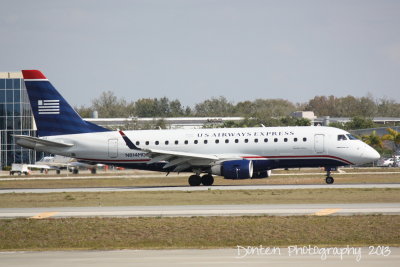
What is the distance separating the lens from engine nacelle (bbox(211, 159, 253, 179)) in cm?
4509

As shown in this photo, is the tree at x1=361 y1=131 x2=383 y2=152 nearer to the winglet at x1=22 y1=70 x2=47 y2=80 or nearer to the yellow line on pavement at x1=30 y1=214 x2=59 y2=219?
the winglet at x1=22 y1=70 x2=47 y2=80

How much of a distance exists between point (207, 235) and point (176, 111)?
535ft

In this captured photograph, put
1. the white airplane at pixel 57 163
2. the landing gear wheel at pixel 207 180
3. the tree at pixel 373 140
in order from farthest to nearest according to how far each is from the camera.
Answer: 1. the tree at pixel 373 140
2. the white airplane at pixel 57 163
3. the landing gear wheel at pixel 207 180

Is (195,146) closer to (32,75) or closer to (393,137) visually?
(32,75)

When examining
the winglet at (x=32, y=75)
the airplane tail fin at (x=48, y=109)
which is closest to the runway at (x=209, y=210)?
the airplane tail fin at (x=48, y=109)

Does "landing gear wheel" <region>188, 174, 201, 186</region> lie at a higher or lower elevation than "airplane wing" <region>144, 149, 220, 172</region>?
lower

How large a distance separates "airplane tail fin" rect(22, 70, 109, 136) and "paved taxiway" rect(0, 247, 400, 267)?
29.1 meters

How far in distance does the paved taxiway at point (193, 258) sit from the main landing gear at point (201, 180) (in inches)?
1050

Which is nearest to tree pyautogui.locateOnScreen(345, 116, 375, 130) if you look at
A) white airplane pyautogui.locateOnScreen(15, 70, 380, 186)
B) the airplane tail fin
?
white airplane pyautogui.locateOnScreen(15, 70, 380, 186)

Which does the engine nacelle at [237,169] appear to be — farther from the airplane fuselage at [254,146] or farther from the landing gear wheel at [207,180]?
the landing gear wheel at [207,180]

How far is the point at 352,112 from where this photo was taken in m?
184

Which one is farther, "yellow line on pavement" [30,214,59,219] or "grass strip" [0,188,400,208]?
"grass strip" [0,188,400,208]

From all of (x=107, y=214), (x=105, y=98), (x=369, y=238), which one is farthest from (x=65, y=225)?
(x=105, y=98)

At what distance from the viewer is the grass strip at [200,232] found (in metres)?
23.0
